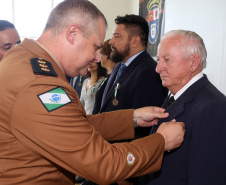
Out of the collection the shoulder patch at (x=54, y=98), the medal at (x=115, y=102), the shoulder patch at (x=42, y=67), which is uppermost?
the shoulder patch at (x=42, y=67)

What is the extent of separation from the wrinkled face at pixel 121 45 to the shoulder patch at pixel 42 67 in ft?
5.53

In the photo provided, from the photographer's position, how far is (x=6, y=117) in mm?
998

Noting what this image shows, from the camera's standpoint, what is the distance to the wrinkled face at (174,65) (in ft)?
4.98

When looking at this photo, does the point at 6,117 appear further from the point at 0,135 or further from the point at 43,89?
the point at 43,89

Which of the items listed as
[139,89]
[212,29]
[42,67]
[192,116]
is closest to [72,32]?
[42,67]

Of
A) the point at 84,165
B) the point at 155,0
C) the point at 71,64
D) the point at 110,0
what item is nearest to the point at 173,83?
the point at 71,64

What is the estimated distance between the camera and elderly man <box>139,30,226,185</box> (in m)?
1.21

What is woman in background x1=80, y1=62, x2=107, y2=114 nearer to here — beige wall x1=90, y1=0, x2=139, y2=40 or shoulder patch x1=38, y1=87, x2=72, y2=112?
shoulder patch x1=38, y1=87, x2=72, y2=112

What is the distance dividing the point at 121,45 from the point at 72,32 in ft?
5.21

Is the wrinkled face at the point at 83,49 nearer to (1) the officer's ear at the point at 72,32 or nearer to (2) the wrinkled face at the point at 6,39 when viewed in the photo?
(1) the officer's ear at the point at 72,32

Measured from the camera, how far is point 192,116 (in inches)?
51.6

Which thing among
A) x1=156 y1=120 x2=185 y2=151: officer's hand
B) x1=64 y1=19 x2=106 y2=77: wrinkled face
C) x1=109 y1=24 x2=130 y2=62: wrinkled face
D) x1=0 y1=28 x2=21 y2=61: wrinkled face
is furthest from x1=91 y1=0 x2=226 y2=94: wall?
x1=0 y1=28 x2=21 y2=61: wrinkled face

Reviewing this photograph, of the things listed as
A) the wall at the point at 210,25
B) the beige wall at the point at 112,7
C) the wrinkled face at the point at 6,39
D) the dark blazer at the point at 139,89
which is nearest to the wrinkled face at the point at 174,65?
the dark blazer at the point at 139,89

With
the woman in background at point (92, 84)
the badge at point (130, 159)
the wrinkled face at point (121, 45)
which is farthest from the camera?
the woman in background at point (92, 84)
